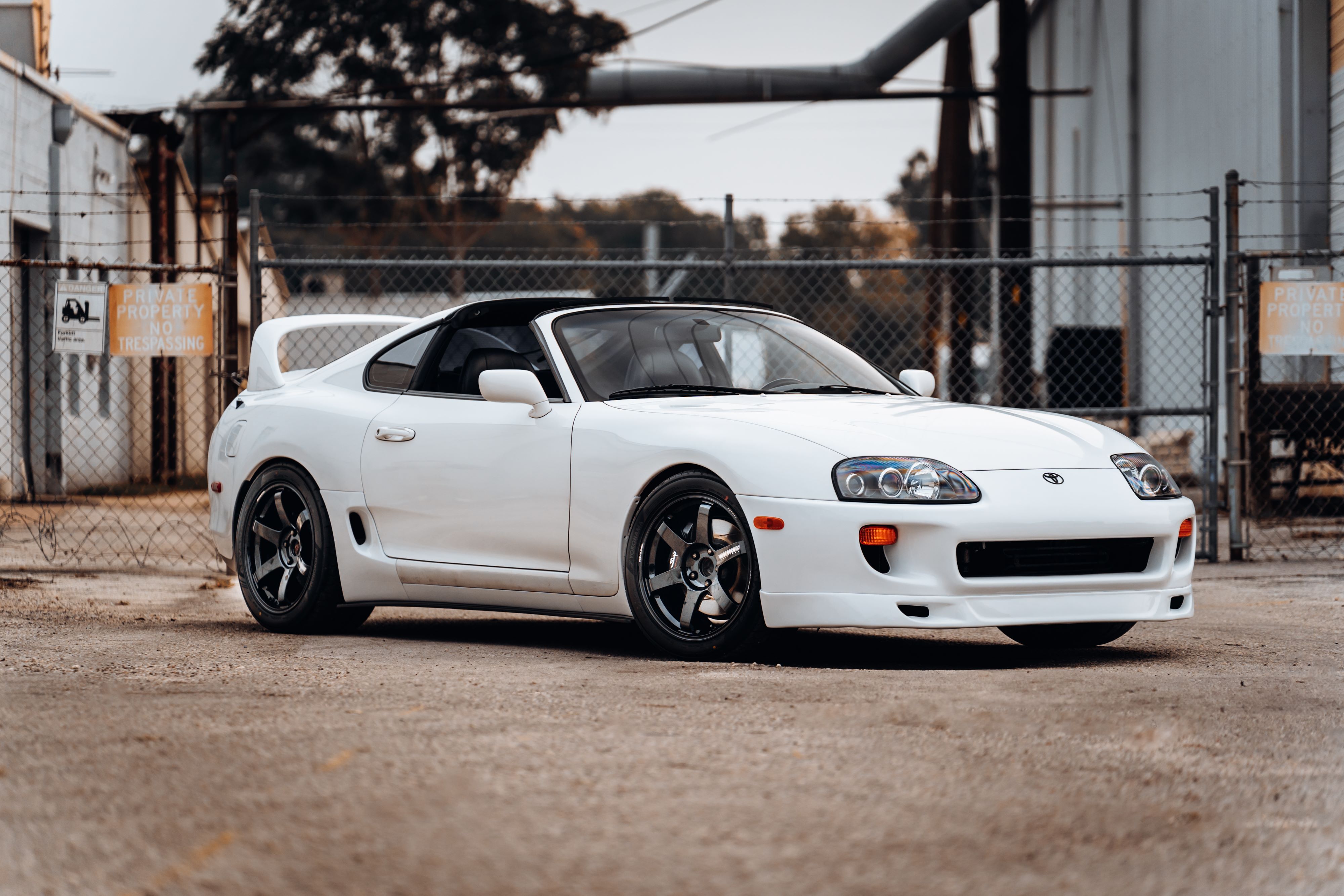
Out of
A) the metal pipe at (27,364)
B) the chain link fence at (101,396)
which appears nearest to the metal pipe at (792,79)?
the chain link fence at (101,396)

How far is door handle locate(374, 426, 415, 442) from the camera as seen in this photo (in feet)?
21.5

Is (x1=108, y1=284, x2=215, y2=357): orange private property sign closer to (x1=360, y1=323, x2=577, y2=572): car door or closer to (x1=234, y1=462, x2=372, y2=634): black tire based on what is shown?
(x1=234, y1=462, x2=372, y2=634): black tire

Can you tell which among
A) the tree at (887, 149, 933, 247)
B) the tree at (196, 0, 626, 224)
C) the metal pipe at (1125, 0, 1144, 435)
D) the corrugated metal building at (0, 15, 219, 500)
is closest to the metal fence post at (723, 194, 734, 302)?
the corrugated metal building at (0, 15, 219, 500)

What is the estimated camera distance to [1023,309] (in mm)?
23703

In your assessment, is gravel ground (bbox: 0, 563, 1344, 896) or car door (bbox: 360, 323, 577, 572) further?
car door (bbox: 360, 323, 577, 572)

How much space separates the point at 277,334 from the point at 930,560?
3.78 meters

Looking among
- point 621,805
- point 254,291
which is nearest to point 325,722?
point 621,805

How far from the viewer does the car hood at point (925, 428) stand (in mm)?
5375

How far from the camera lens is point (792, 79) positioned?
26.4 m

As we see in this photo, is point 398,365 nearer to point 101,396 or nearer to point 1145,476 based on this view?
point 1145,476

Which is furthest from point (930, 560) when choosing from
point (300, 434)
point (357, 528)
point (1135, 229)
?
point (1135, 229)

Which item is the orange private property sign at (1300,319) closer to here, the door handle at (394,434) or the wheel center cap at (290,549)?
the door handle at (394,434)

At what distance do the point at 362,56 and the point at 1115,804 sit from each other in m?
34.7

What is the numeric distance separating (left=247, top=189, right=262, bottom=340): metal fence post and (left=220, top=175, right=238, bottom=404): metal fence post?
11cm
